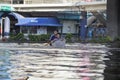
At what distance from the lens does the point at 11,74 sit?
14852 mm

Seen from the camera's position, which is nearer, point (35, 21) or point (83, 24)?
point (83, 24)

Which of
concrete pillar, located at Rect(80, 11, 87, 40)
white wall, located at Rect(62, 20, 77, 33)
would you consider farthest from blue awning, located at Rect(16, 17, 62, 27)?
concrete pillar, located at Rect(80, 11, 87, 40)

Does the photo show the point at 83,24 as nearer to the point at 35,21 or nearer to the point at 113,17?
the point at 35,21

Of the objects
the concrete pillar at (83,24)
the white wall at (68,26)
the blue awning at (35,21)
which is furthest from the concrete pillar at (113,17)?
the white wall at (68,26)

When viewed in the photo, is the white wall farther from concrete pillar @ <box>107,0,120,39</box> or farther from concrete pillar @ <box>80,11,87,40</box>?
concrete pillar @ <box>107,0,120,39</box>

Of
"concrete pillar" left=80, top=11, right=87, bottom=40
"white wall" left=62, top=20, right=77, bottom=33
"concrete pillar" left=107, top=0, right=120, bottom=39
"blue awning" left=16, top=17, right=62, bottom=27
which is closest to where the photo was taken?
"concrete pillar" left=107, top=0, right=120, bottom=39

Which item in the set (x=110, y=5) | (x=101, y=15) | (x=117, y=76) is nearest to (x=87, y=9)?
(x=101, y=15)

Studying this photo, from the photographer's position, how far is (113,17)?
64.4m

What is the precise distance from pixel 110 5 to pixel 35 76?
50750 millimetres

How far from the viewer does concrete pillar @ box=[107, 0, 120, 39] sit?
63.7 m

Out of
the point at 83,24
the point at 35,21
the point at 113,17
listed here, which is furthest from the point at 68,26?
the point at 113,17

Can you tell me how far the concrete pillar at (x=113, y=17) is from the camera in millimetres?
63719

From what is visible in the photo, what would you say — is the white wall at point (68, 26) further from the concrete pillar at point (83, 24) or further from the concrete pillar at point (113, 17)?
the concrete pillar at point (113, 17)

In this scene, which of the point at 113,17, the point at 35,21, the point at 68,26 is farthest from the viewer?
the point at 68,26
